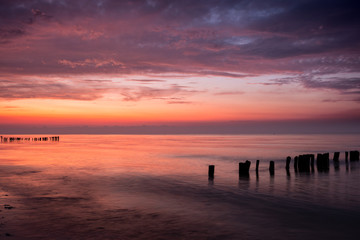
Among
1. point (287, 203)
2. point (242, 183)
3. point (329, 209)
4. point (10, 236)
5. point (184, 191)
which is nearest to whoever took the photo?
point (10, 236)

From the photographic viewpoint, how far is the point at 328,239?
9.16 metres

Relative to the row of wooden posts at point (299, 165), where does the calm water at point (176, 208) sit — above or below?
below

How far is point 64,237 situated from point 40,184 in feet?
32.7

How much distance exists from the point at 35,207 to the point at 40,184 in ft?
19.7

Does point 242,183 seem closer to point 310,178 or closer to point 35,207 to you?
point 310,178

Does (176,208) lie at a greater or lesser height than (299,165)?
lesser

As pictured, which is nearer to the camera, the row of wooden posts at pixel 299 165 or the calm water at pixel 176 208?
the calm water at pixel 176 208

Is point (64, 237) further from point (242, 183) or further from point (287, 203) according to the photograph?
point (242, 183)

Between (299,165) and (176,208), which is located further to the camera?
(299,165)

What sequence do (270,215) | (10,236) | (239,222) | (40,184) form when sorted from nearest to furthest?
(10,236) → (239,222) → (270,215) → (40,184)

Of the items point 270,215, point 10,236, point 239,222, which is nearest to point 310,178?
point 270,215

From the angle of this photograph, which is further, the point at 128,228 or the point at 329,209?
the point at 329,209

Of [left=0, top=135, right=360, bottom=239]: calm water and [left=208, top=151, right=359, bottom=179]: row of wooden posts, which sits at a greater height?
[left=208, top=151, right=359, bottom=179]: row of wooden posts

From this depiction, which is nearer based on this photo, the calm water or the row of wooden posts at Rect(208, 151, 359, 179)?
the calm water
